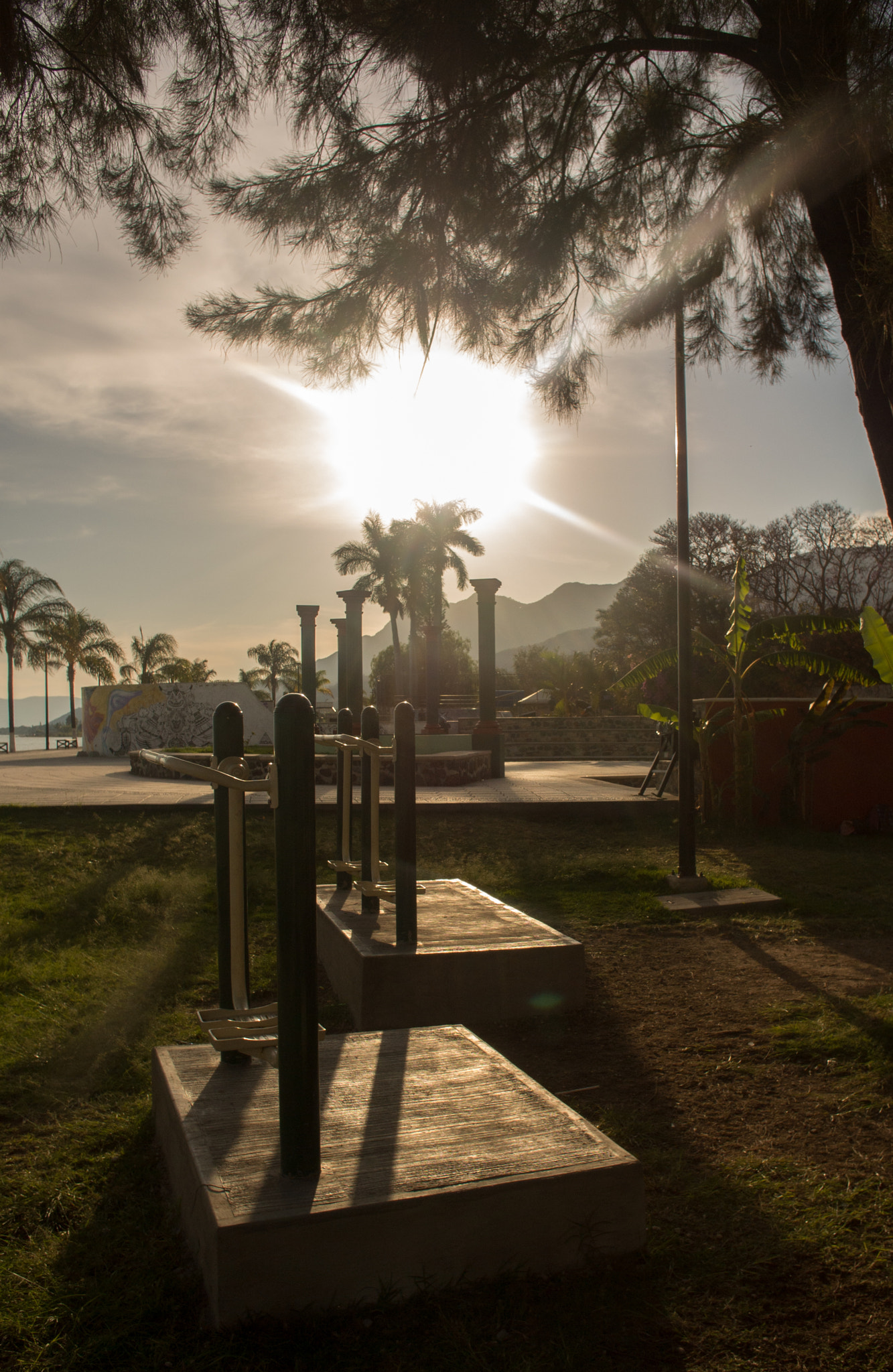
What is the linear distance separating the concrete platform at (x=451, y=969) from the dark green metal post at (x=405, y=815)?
0.54ft

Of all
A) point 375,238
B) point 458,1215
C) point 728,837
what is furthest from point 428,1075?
point 728,837

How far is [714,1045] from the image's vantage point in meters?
3.49

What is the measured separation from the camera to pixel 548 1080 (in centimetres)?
319

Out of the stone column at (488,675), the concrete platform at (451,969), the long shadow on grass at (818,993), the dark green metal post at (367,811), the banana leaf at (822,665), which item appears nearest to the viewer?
the long shadow on grass at (818,993)

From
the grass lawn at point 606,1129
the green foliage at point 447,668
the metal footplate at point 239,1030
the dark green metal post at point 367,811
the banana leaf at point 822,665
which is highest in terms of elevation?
the green foliage at point 447,668

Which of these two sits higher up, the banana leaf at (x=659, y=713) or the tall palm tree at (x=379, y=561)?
the tall palm tree at (x=379, y=561)

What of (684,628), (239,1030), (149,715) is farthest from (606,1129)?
(149,715)

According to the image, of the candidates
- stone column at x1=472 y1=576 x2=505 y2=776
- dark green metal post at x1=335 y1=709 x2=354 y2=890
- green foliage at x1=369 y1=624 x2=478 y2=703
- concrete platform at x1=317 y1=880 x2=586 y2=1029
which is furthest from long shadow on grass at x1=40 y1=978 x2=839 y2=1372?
green foliage at x1=369 y1=624 x2=478 y2=703

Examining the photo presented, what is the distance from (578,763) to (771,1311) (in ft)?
67.3

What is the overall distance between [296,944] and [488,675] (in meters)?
14.9

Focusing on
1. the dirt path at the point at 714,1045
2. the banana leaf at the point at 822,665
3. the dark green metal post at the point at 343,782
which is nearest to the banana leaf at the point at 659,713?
the banana leaf at the point at 822,665

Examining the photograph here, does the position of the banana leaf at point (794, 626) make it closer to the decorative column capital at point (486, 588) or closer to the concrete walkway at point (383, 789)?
the concrete walkway at point (383, 789)

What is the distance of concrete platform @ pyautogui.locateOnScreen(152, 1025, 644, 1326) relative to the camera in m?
1.74

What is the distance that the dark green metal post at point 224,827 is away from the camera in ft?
8.01
